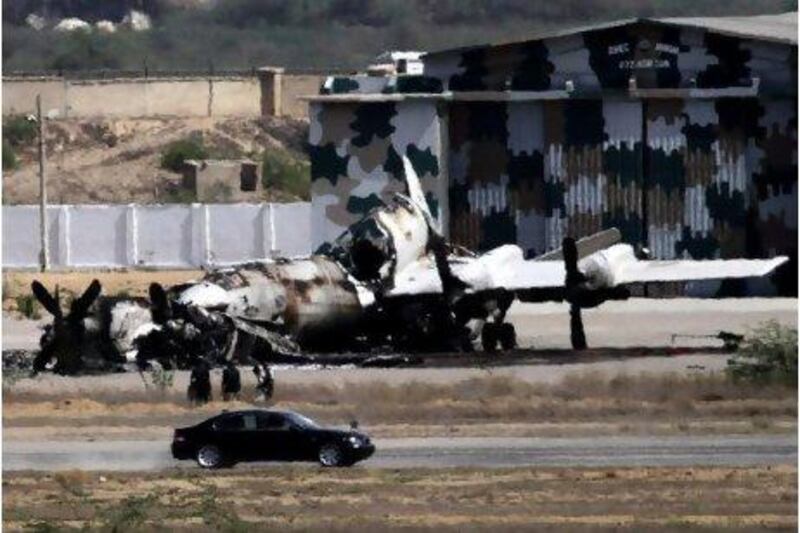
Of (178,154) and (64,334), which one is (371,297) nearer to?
(64,334)

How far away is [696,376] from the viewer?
5919 centimetres

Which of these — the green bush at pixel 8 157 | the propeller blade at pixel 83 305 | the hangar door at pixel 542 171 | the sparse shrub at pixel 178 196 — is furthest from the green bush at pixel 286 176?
the propeller blade at pixel 83 305

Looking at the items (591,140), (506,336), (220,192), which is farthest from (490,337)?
(220,192)

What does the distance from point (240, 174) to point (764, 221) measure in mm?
44808

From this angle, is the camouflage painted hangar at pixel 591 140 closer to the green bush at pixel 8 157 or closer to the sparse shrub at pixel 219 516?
the sparse shrub at pixel 219 516

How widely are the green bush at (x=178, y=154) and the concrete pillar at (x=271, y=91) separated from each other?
871cm

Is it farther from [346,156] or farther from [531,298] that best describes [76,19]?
[531,298]

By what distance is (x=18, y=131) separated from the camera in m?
134

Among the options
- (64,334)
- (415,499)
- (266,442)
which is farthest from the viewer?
(64,334)

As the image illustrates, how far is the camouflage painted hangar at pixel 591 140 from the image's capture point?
3280 inches

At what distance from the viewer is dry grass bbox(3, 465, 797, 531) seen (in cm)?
4141

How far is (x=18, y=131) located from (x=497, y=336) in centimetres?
6927

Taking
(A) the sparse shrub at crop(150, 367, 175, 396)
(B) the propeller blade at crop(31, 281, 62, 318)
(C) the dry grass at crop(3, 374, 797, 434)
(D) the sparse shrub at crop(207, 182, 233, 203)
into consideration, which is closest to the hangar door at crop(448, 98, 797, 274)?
(C) the dry grass at crop(3, 374, 797, 434)

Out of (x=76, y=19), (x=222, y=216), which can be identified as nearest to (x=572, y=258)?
(x=222, y=216)
